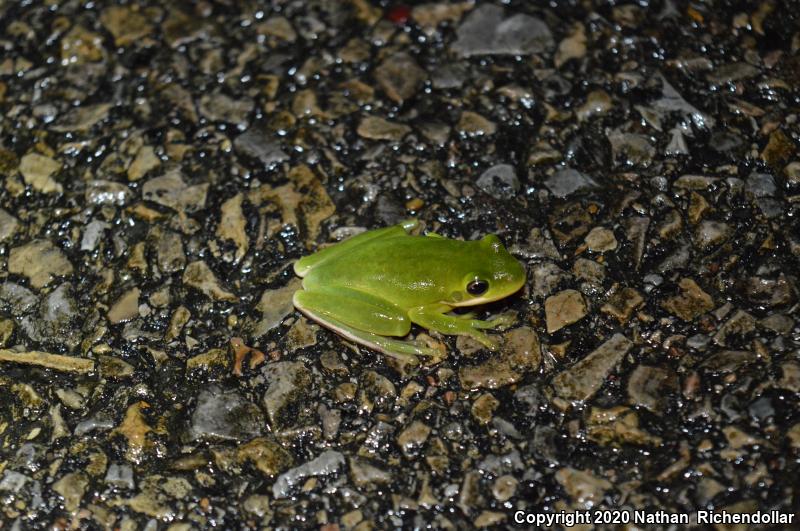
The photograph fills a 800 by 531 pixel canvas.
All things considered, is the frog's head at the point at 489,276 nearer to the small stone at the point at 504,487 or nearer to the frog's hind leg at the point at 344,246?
the frog's hind leg at the point at 344,246

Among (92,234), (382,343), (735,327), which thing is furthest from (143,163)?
(735,327)

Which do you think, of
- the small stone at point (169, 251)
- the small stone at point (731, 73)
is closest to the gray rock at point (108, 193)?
the small stone at point (169, 251)

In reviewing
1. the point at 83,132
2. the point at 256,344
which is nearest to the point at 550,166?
the point at 256,344

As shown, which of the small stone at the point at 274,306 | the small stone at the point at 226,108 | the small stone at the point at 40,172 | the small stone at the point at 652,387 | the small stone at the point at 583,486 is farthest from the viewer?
the small stone at the point at 226,108

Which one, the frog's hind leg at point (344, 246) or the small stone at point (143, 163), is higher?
the small stone at point (143, 163)

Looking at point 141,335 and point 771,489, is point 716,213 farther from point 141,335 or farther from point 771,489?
A: point 141,335
